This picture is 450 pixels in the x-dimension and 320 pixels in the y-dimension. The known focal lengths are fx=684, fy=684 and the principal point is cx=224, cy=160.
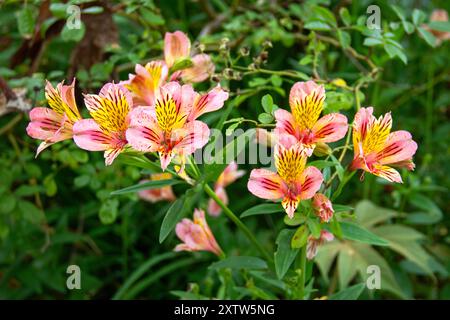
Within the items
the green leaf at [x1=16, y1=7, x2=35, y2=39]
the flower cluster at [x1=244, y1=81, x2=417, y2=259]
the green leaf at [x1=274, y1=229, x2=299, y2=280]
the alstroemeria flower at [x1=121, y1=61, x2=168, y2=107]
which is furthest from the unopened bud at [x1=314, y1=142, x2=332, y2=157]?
the green leaf at [x1=16, y1=7, x2=35, y2=39]

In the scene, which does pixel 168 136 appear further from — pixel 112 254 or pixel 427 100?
pixel 427 100

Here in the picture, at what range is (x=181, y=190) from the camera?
63.2 inches

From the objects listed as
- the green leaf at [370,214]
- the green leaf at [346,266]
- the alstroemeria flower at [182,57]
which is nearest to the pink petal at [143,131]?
the alstroemeria flower at [182,57]

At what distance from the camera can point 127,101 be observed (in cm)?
75

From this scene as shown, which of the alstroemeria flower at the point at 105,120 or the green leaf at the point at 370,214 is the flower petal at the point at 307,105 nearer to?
the alstroemeria flower at the point at 105,120

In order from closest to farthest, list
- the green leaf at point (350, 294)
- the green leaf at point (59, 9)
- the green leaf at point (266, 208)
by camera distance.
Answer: the green leaf at point (266, 208)
the green leaf at point (350, 294)
the green leaf at point (59, 9)

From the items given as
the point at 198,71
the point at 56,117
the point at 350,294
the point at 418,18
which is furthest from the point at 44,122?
the point at 418,18

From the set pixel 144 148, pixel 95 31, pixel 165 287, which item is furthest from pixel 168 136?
pixel 165 287

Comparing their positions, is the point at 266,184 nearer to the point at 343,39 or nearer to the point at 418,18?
the point at 343,39

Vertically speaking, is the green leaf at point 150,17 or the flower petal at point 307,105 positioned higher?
the green leaf at point 150,17

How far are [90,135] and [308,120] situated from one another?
247mm

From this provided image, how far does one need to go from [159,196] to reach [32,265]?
13.4 inches

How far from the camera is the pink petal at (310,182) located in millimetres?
740

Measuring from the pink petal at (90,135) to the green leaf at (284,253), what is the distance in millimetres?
234
